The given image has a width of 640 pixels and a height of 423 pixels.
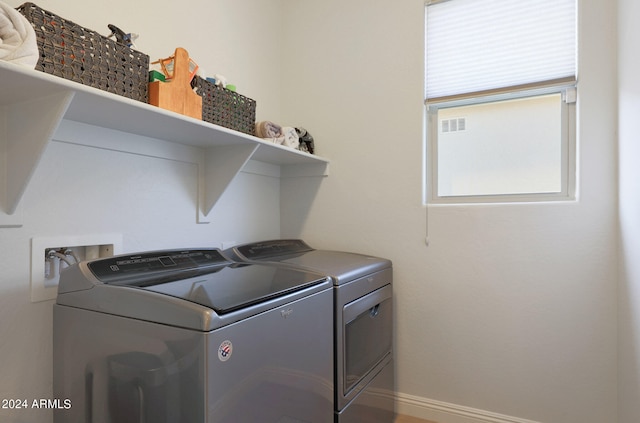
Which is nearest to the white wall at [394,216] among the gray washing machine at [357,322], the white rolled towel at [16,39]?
the gray washing machine at [357,322]

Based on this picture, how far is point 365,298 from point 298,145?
1.02 m

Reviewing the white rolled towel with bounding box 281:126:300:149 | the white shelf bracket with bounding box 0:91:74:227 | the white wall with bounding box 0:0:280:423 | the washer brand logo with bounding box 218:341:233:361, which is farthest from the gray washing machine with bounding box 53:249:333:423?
the white rolled towel with bounding box 281:126:300:149

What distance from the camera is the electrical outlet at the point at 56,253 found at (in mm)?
1167

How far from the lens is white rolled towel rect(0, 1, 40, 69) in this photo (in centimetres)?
86

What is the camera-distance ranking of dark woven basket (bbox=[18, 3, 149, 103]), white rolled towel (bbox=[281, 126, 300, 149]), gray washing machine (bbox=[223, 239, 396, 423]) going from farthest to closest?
white rolled towel (bbox=[281, 126, 300, 149]) < gray washing machine (bbox=[223, 239, 396, 423]) < dark woven basket (bbox=[18, 3, 149, 103])

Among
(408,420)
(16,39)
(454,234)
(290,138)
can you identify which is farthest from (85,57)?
(408,420)

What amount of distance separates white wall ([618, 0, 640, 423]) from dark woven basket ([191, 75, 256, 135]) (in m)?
Result: 1.60

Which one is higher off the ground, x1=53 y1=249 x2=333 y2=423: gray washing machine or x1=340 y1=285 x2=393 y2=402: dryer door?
x1=53 y1=249 x2=333 y2=423: gray washing machine

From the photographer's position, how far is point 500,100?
6.65 ft

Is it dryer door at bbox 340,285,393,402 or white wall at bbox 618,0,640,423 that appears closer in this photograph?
white wall at bbox 618,0,640,423

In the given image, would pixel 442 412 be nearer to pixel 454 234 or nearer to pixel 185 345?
pixel 454 234

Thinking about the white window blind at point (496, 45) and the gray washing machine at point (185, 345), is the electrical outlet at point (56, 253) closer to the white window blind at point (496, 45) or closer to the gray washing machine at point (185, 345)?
the gray washing machine at point (185, 345)

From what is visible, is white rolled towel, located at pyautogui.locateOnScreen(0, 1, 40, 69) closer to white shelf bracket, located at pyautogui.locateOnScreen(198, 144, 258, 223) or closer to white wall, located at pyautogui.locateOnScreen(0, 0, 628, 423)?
white wall, located at pyautogui.locateOnScreen(0, 0, 628, 423)

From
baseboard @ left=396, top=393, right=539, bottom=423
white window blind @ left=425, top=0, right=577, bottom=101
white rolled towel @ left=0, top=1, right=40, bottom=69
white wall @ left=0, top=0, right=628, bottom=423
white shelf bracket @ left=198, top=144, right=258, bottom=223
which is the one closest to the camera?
white rolled towel @ left=0, top=1, right=40, bottom=69
